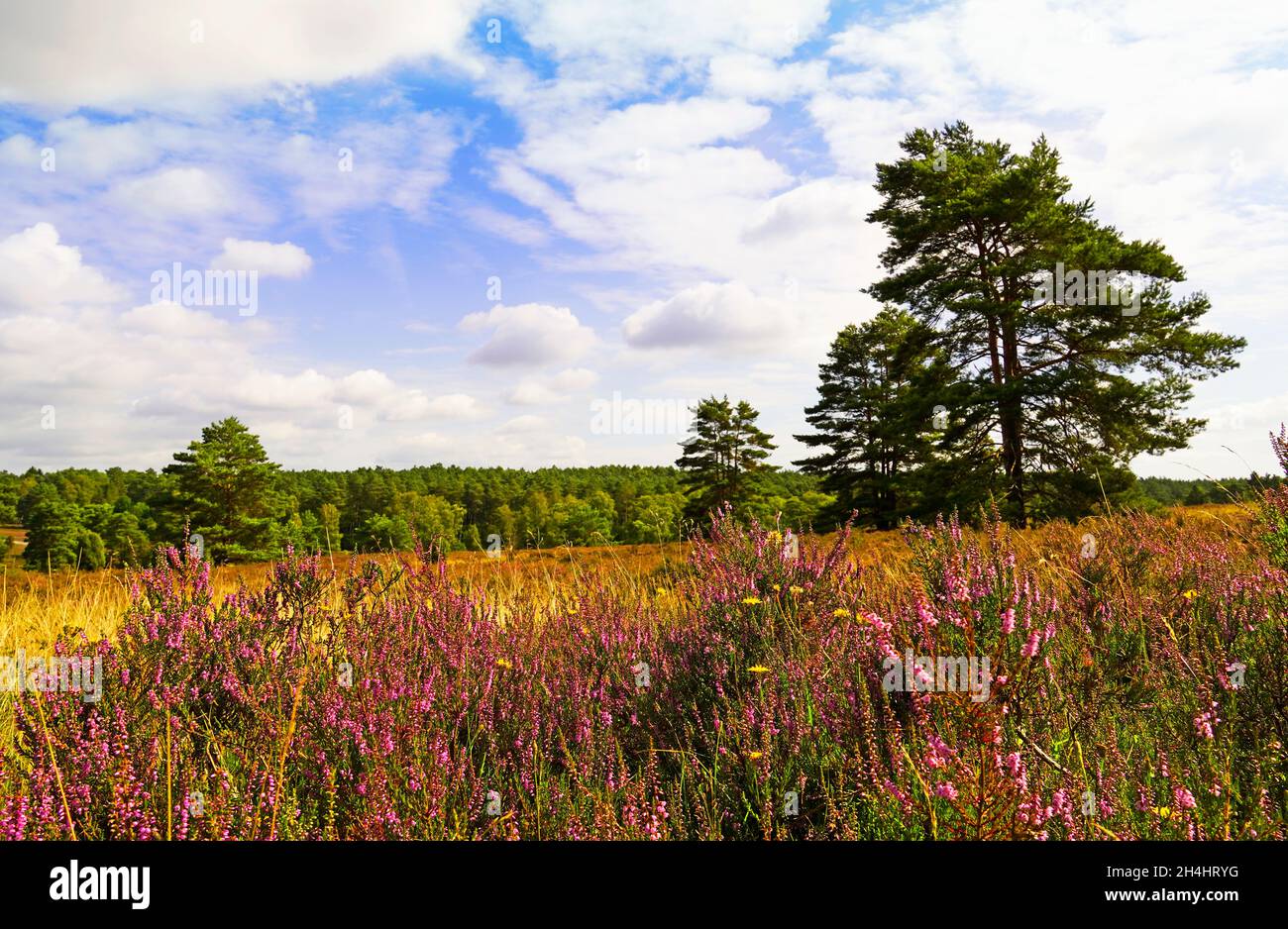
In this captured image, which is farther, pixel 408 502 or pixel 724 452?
pixel 408 502

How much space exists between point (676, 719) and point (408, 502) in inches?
3236

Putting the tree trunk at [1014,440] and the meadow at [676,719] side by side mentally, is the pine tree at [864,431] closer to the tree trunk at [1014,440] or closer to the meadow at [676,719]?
the tree trunk at [1014,440]

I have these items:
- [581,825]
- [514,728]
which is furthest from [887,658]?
[514,728]

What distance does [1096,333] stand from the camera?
2088 cm

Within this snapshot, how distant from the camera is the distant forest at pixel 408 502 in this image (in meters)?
45.1

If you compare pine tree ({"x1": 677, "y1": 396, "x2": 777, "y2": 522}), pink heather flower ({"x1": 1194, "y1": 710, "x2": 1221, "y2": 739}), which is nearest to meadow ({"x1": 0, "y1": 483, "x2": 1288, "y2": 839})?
pink heather flower ({"x1": 1194, "y1": 710, "x2": 1221, "y2": 739})

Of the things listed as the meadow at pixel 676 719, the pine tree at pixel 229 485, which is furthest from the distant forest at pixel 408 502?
the meadow at pixel 676 719

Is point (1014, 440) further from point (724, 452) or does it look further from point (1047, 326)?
point (724, 452)

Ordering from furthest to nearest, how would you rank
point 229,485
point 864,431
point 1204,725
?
point 229,485
point 864,431
point 1204,725

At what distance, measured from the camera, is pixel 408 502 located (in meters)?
81.6

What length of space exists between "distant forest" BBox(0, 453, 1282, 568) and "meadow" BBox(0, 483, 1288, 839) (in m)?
20.0

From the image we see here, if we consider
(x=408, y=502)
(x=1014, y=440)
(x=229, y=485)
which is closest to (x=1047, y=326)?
(x=1014, y=440)

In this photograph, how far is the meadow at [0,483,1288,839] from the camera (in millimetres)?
2270
